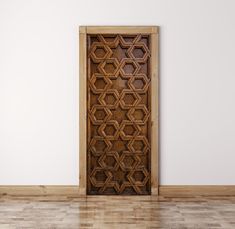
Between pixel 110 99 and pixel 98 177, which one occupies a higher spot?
pixel 110 99

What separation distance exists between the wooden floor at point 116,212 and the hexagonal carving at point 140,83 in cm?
115

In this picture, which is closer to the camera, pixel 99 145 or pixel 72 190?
pixel 72 190

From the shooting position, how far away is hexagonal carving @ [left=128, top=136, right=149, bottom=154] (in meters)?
5.14

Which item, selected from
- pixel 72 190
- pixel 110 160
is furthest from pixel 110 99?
pixel 72 190

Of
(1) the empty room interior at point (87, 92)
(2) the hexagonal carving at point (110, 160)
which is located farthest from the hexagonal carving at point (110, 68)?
(2) the hexagonal carving at point (110, 160)

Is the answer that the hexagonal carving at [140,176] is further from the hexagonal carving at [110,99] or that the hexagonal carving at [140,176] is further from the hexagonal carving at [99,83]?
the hexagonal carving at [99,83]

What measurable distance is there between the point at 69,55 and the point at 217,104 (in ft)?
5.48

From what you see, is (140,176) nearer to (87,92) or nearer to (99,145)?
(99,145)

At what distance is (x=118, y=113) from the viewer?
515 cm

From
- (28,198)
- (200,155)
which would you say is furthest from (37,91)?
(200,155)

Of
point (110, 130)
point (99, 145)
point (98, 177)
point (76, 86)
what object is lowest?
point (98, 177)

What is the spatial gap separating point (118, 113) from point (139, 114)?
229mm

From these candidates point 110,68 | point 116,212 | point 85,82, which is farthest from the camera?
point 110,68

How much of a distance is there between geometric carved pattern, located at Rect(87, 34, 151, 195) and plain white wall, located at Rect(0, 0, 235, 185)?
18cm
